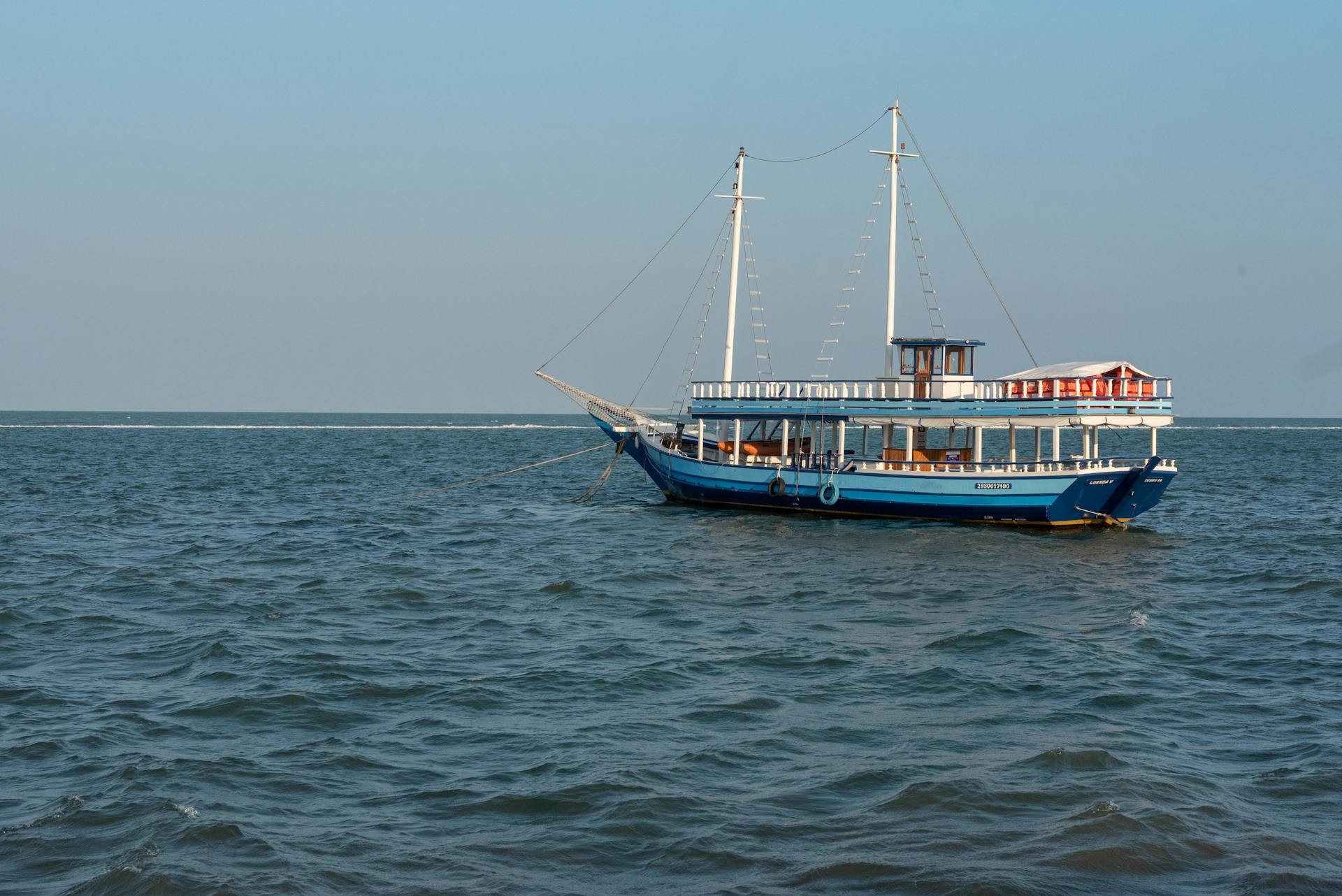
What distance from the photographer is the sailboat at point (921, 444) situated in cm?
3788

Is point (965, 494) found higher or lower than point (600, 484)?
higher

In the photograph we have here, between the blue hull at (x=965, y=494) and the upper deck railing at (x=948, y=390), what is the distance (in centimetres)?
229

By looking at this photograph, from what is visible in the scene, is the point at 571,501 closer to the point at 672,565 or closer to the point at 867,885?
the point at 672,565

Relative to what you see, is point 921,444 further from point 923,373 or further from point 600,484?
point 600,484

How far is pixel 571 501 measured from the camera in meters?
53.1

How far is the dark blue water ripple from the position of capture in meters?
12.0

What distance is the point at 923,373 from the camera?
4169 cm

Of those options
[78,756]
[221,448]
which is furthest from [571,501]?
[221,448]

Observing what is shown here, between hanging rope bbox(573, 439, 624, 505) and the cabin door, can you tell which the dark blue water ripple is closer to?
the cabin door

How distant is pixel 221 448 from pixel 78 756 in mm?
103274

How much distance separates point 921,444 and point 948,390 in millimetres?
3467

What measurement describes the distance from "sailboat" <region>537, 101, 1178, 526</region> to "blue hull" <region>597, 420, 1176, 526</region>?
0.04m

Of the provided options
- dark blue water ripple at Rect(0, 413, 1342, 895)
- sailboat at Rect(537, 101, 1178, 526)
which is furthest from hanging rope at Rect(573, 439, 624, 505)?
dark blue water ripple at Rect(0, 413, 1342, 895)

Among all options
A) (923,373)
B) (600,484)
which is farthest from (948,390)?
(600,484)
